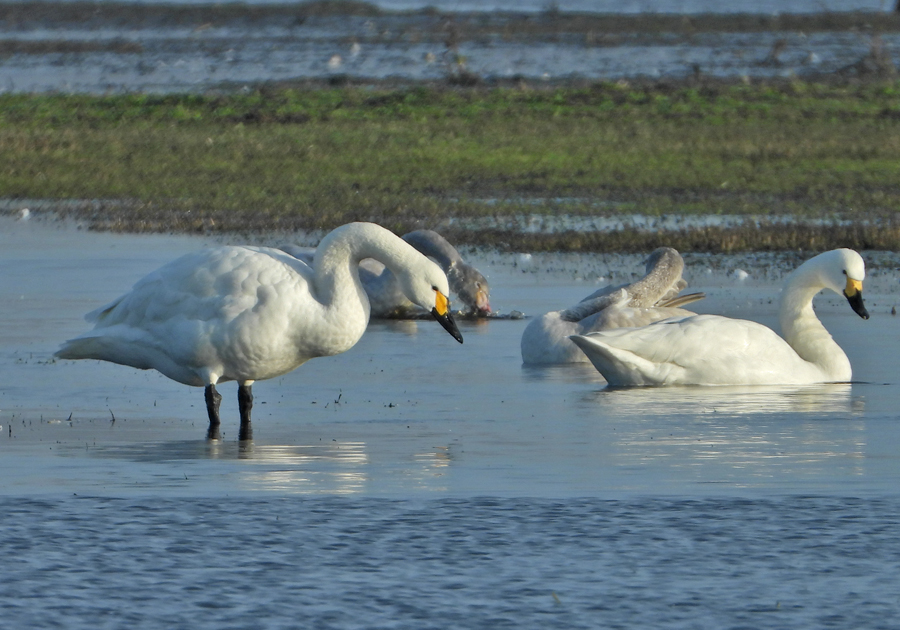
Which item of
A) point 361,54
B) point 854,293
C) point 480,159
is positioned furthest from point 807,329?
point 361,54

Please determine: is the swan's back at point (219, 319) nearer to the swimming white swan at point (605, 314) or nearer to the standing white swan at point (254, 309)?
the standing white swan at point (254, 309)

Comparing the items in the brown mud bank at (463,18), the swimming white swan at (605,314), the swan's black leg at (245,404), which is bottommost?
→ the swan's black leg at (245,404)

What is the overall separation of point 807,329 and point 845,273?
40 centimetres

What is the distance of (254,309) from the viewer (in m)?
8.28

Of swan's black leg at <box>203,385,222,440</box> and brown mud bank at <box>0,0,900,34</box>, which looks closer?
swan's black leg at <box>203,385,222,440</box>

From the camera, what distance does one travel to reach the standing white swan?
8.29m

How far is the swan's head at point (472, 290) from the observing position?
13.4 metres

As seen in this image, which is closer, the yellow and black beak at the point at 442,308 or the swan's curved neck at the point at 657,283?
the yellow and black beak at the point at 442,308

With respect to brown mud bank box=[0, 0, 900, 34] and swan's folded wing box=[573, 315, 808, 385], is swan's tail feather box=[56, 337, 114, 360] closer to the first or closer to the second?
swan's folded wing box=[573, 315, 808, 385]

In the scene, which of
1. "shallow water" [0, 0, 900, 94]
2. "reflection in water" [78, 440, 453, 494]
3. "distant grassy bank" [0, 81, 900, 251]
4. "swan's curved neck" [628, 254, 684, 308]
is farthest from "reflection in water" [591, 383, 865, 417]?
"shallow water" [0, 0, 900, 94]

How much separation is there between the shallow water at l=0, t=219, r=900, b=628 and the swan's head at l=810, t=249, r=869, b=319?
44 centimetres

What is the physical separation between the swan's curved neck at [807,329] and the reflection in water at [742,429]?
0.19 metres

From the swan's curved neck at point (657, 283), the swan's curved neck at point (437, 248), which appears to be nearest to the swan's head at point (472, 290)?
the swan's curved neck at point (437, 248)

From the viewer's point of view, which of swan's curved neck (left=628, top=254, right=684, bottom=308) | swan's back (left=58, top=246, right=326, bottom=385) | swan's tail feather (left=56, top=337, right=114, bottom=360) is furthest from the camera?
swan's curved neck (left=628, top=254, right=684, bottom=308)
